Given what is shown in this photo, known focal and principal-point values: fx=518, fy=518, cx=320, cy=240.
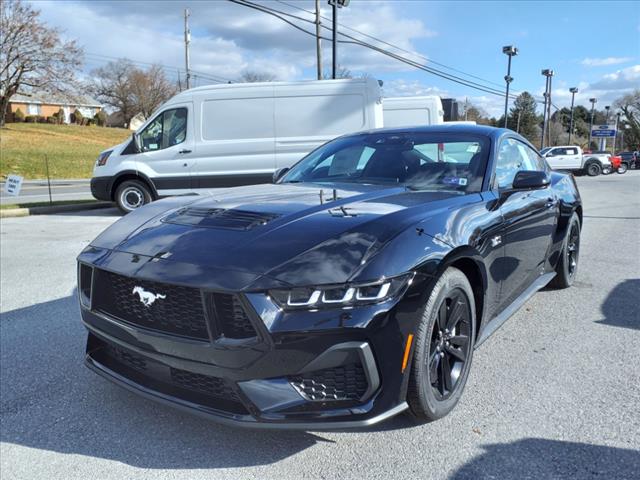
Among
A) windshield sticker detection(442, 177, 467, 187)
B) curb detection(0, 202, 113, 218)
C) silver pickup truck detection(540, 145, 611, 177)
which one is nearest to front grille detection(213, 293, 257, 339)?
windshield sticker detection(442, 177, 467, 187)

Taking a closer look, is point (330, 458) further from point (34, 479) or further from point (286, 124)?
point (286, 124)

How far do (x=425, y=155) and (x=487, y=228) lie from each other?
0.91 meters

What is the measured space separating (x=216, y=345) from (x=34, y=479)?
106 centimetres

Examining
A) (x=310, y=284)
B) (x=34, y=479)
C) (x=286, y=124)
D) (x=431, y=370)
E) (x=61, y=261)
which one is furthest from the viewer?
(x=286, y=124)

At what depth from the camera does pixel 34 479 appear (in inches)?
89.8

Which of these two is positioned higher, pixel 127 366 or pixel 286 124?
pixel 286 124

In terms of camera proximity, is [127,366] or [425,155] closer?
[127,366]

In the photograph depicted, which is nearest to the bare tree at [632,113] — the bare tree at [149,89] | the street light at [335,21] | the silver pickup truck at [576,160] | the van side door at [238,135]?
the silver pickup truck at [576,160]

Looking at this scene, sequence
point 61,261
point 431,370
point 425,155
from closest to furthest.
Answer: point 431,370, point 425,155, point 61,261

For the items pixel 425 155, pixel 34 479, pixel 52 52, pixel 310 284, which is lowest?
pixel 34 479

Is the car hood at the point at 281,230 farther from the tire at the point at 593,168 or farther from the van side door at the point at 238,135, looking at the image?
the tire at the point at 593,168

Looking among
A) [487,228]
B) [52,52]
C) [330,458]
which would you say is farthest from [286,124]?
[52,52]

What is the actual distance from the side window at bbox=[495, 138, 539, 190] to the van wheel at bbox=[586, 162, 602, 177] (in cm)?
3046

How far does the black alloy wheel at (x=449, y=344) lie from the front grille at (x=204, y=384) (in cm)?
93
